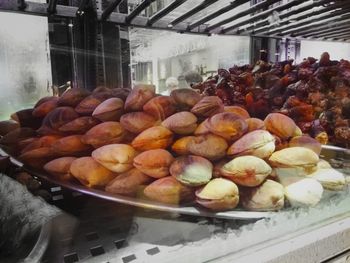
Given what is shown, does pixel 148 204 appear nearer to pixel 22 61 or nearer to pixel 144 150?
pixel 144 150

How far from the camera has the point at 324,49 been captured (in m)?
1.14

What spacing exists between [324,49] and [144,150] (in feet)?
2.95

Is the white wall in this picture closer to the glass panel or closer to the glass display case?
the glass display case

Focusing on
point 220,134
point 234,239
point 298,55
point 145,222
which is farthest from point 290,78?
point 145,222

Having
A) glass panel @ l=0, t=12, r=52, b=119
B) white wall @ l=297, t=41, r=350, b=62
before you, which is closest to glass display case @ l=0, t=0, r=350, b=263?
glass panel @ l=0, t=12, r=52, b=119

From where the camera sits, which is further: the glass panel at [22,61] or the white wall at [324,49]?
the white wall at [324,49]

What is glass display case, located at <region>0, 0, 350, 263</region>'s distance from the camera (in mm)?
579

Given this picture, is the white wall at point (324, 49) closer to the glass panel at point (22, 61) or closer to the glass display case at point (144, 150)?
the glass display case at point (144, 150)

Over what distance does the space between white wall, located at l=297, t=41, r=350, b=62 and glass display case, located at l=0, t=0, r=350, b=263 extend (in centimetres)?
34

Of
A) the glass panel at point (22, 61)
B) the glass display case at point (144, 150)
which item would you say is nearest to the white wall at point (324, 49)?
the glass display case at point (144, 150)

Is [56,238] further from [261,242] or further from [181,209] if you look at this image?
[261,242]

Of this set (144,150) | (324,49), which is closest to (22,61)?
(144,150)

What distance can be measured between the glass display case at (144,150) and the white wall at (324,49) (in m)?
0.34

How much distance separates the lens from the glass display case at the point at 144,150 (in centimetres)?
58
